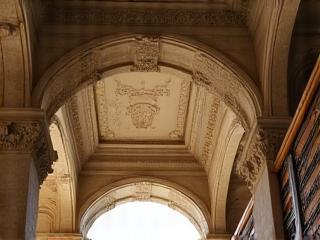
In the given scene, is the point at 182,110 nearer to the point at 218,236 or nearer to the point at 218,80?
the point at 218,236

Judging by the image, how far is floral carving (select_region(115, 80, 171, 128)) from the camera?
11.9 m

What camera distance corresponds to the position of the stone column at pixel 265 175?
25.4 feet

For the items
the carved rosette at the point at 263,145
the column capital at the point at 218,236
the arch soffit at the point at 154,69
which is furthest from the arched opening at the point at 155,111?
the carved rosette at the point at 263,145

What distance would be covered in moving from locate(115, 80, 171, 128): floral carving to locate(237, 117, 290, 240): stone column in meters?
3.63

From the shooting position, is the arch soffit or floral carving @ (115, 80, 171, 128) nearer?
the arch soffit

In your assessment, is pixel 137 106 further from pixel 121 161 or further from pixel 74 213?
pixel 74 213

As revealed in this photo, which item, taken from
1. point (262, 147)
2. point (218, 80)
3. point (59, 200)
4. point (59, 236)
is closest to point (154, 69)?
point (218, 80)

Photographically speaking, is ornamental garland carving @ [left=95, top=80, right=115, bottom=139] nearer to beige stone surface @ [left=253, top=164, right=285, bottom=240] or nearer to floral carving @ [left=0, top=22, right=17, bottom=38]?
floral carving @ [left=0, top=22, right=17, bottom=38]

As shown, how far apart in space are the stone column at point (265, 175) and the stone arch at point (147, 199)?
16.0 ft

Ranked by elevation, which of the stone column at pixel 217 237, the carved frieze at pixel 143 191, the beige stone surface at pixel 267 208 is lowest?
the beige stone surface at pixel 267 208

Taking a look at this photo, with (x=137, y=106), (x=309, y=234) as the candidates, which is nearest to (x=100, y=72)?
(x=137, y=106)

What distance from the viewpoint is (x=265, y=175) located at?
805 cm

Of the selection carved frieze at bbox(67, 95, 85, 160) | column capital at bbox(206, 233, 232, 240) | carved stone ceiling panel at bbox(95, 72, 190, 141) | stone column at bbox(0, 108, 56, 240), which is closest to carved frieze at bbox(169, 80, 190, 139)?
carved stone ceiling panel at bbox(95, 72, 190, 141)

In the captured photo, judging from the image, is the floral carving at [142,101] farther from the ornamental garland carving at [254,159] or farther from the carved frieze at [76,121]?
the ornamental garland carving at [254,159]
